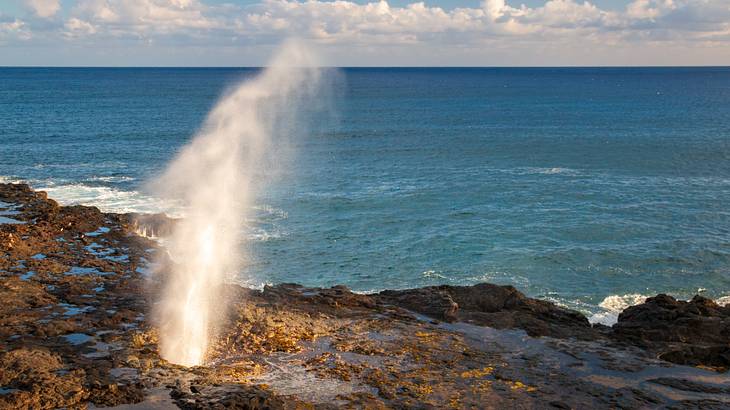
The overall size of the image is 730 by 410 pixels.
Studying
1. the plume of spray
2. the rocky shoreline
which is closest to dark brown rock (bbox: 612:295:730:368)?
the rocky shoreline

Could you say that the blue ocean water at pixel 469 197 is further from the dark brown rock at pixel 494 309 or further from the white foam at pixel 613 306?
the dark brown rock at pixel 494 309

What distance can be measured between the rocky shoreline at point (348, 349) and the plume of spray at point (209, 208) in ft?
3.28

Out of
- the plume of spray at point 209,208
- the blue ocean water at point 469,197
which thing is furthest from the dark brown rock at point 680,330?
the plume of spray at point 209,208

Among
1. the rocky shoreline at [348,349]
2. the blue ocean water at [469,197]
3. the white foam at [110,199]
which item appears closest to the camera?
the rocky shoreline at [348,349]

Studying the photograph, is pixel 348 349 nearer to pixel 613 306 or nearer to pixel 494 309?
pixel 494 309

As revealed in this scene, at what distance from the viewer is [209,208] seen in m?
60.4

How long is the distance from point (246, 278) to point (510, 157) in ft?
167

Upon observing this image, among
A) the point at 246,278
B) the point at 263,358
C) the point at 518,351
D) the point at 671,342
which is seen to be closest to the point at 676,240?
the point at 671,342

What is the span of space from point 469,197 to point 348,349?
38.0 m

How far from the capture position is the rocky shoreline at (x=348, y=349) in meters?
22.4

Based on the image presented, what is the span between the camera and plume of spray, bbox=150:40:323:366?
28625mm

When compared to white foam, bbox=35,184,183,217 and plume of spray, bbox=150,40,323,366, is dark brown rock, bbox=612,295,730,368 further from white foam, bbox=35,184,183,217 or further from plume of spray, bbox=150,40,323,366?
white foam, bbox=35,184,183,217

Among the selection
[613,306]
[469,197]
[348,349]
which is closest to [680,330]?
[613,306]

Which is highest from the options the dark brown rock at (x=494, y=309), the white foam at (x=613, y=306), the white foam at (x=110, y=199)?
the dark brown rock at (x=494, y=309)
